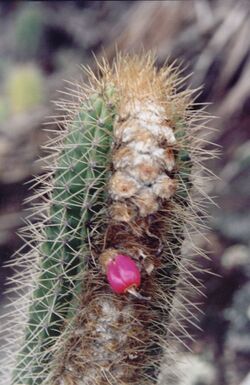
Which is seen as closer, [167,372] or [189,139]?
[189,139]

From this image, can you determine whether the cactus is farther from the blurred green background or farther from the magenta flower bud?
the blurred green background

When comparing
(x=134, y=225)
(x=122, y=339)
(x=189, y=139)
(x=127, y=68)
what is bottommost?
(x=122, y=339)

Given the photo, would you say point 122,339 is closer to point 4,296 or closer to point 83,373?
point 83,373

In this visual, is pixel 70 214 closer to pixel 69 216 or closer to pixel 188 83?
pixel 69 216

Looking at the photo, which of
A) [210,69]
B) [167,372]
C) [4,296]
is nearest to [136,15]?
[210,69]

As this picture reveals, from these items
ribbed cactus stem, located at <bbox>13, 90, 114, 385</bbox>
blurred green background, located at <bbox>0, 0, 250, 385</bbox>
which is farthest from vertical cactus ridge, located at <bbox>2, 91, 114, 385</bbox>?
blurred green background, located at <bbox>0, 0, 250, 385</bbox>

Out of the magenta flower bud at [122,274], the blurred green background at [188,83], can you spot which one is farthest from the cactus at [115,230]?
the blurred green background at [188,83]

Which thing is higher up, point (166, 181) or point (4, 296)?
point (166, 181)

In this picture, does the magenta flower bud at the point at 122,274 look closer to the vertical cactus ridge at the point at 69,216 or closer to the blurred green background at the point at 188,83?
the vertical cactus ridge at the point at 69,216
